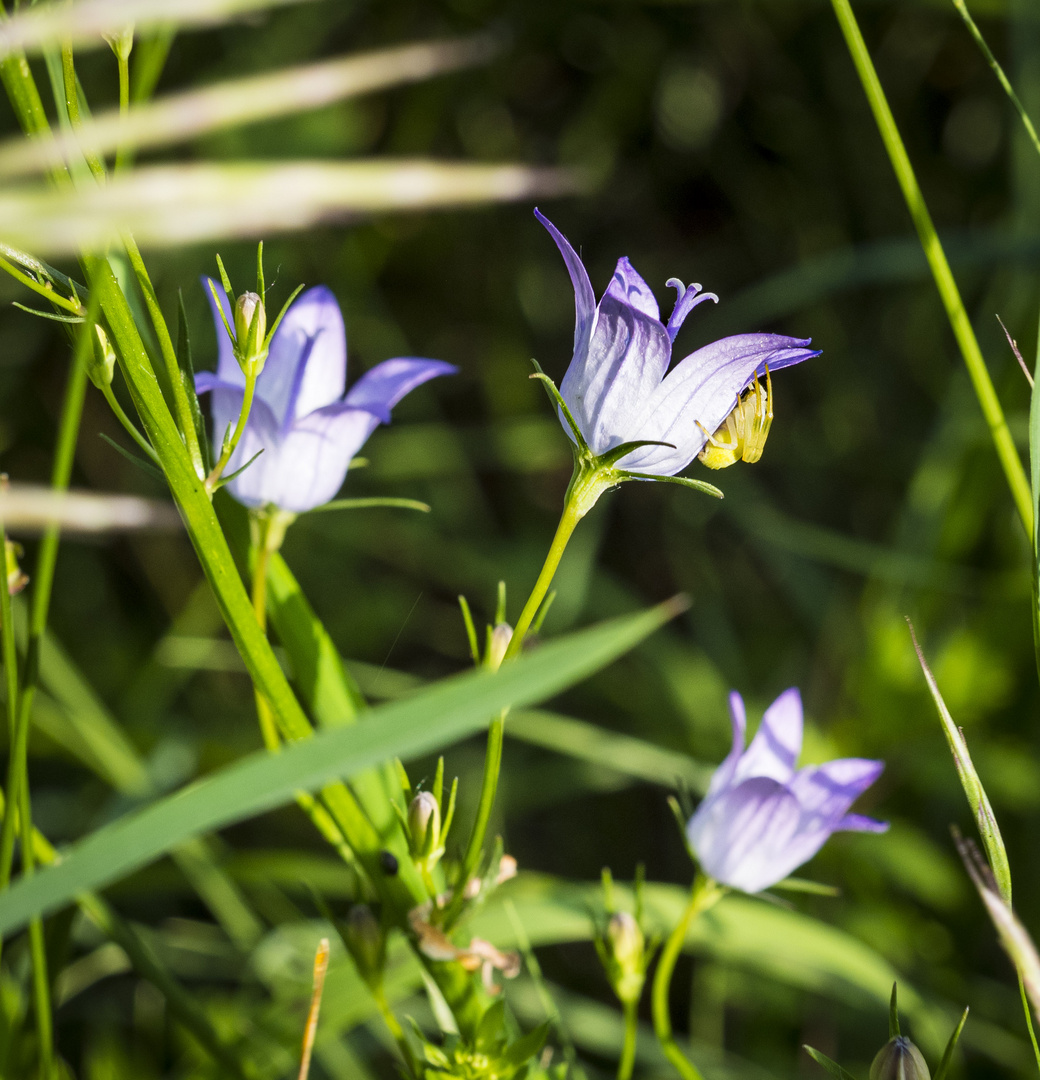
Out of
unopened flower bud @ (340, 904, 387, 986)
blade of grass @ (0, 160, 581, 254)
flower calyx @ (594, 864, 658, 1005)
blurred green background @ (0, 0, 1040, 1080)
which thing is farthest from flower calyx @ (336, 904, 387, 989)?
blurred green background @ (0, 0, 1040, 1080)

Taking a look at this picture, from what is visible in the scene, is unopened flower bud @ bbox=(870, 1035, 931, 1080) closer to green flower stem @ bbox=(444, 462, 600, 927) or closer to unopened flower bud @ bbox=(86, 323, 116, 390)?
green flower stem @ bbox=(444, 462, 600, 927)

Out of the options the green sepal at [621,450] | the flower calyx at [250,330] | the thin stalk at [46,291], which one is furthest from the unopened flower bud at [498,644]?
the thin stalk at [46,291]

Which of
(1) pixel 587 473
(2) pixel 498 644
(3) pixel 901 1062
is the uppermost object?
(1) pixel 587 473

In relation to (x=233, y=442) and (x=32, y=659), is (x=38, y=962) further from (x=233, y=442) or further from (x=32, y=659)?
(x=233, y=442)

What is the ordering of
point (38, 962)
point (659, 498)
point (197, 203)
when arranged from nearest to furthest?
point (197, 203)
point (38, 962)
point (659, 498)

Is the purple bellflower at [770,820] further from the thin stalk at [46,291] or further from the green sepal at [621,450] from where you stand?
the thin stalk at [46,291]

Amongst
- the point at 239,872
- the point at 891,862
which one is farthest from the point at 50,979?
the point at 891,862

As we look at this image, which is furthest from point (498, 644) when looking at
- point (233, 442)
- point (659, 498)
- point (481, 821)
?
point (659, 498)
